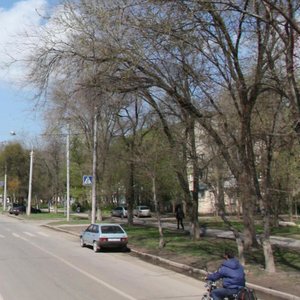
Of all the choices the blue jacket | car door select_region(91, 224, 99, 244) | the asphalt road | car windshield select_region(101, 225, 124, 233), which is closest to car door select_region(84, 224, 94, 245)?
car door select_region(91, 224, 99, 244)

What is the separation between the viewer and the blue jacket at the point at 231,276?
9039mm

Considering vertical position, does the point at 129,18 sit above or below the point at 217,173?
above

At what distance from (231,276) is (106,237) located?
1445 centimetres

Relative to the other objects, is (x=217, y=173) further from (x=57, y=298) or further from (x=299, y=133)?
(x=57, y=298)

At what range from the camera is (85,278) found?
14344 mm

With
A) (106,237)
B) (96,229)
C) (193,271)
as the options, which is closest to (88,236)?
(96,229)

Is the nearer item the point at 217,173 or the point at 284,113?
the point at 284,113

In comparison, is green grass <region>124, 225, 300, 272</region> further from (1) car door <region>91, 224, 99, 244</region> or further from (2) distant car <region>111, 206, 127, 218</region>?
(2) distant car <region>111, 206, 127, 218</region>

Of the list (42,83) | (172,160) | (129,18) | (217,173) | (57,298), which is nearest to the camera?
(57,298)

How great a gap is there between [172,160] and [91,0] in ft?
27.7

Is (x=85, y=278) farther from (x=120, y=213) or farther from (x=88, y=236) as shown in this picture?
(x=120, y=213)

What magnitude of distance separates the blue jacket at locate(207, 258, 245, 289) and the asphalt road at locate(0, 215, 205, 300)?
8.80 ft

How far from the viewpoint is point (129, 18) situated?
13.9 m

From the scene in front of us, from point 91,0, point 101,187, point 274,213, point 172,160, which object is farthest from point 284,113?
point 101,187
